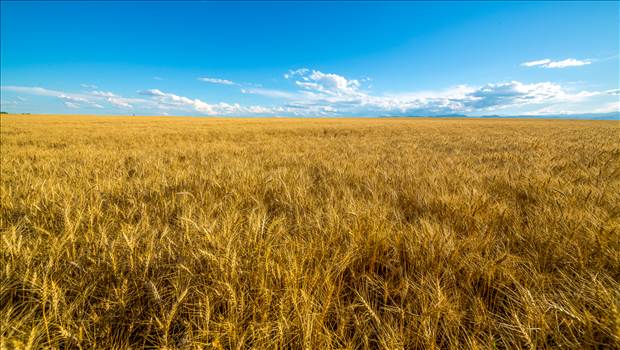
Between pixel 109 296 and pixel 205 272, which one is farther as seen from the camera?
pixel 205 272

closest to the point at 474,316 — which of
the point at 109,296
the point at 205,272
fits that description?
the point at 205,272

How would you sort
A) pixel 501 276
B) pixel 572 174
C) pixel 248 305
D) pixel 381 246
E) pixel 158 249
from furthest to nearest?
pixel 572 174
pixel 381 246
pixel 158 249
pixel 501 276
pixel 248 305

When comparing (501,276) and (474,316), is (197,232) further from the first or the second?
(501,276)

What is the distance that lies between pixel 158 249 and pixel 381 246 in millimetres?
1201

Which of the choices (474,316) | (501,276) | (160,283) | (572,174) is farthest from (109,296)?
(572,174)

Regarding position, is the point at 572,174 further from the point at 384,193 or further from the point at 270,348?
the point at 270,348

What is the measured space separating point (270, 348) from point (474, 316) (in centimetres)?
76

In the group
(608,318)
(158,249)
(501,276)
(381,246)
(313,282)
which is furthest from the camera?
(381,246)

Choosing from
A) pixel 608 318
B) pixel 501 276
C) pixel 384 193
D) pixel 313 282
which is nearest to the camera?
pixel 608 318

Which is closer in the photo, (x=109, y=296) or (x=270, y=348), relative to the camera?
(x=270, y=348)

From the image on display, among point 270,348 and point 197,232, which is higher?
point 197,232

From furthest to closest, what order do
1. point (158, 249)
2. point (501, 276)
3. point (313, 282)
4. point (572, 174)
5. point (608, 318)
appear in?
1. point (572, 174)
2. point (158, 249)
3. point (501, 276)
4. point (313, 282)
5. point (608, 318)

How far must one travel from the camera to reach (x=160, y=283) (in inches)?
43.0

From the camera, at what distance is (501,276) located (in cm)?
114
